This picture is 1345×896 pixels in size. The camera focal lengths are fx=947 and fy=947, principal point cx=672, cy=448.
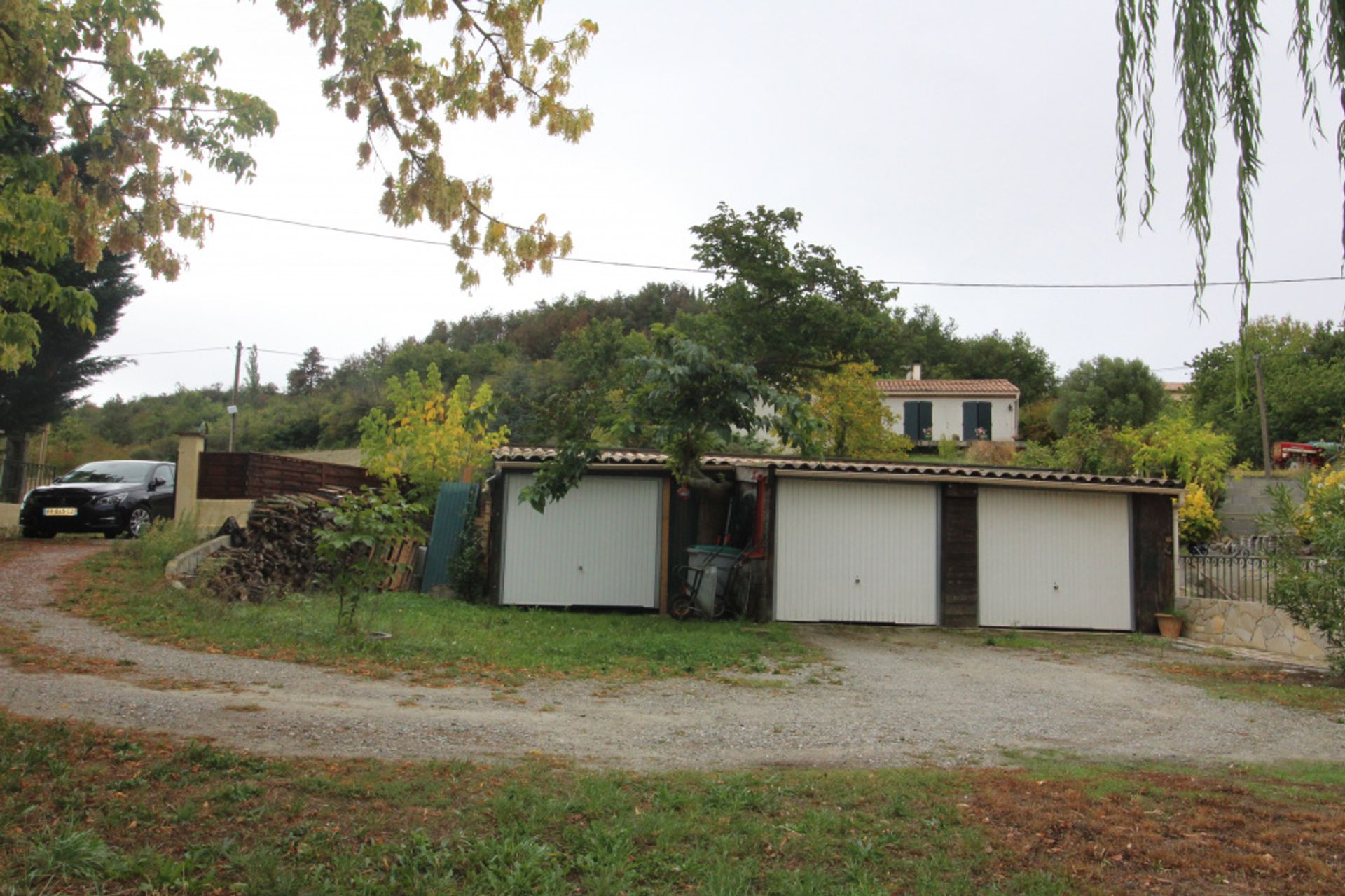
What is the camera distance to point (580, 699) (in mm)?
7781

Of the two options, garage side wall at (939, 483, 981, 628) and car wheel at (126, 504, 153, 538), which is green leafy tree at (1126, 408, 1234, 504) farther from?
car wheel at (126, 504, 153, 538)

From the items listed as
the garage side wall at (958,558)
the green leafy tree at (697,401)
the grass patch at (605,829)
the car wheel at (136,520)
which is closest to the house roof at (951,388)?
the garage side wall at (958,558)

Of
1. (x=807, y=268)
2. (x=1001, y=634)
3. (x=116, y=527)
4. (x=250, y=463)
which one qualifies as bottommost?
(x=1001, y=634)

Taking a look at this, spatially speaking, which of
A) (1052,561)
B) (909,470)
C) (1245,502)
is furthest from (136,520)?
(1245,502)

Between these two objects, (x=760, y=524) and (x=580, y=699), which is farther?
(x=760, y=524)

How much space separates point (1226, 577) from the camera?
48.2 feet

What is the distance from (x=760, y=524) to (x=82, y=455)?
4052cm

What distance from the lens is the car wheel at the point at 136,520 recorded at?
1677 centimetres

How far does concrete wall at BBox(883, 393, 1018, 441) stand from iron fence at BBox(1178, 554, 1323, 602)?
1115 inches

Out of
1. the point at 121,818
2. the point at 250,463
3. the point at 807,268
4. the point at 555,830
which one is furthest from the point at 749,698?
the point at 807,268

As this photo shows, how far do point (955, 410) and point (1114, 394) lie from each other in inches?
297

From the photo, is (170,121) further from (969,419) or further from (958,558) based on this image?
(969,419)

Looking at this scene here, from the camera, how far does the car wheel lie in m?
16.8

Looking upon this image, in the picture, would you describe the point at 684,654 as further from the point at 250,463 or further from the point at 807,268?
the point at 807,268
